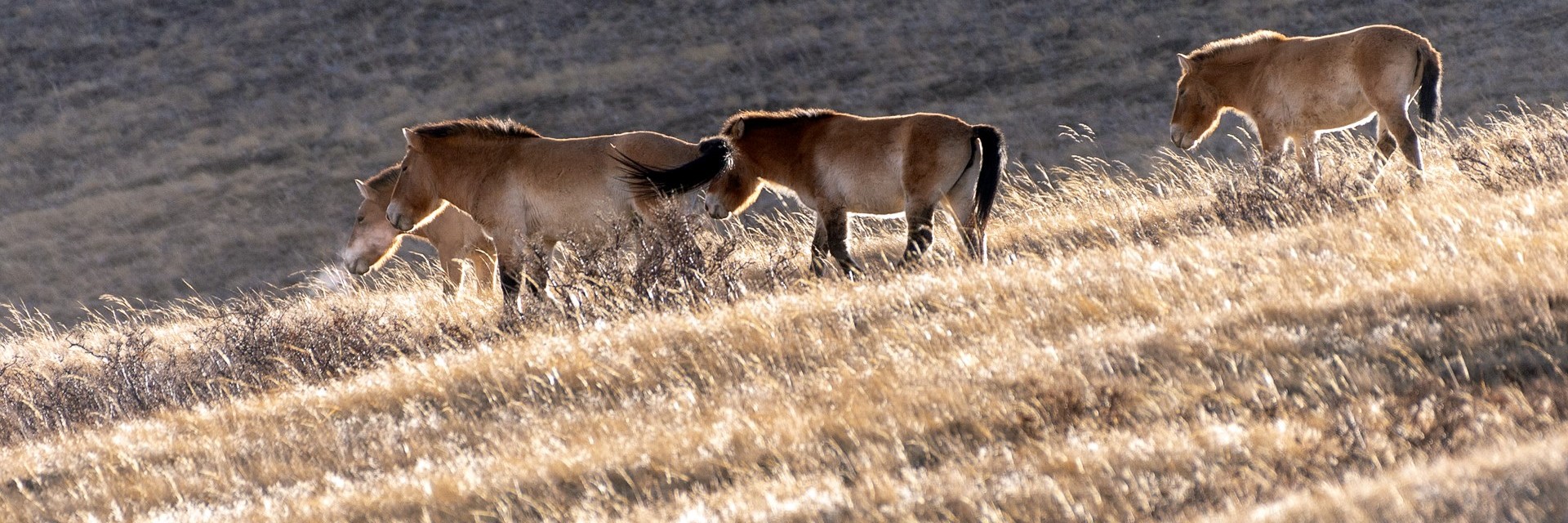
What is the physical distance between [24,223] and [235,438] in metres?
22.8

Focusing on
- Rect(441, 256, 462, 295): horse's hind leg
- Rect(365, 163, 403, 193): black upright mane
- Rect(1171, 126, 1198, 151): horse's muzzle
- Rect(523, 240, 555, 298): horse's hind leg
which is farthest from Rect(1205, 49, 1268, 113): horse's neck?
Rect(365, 163, 403, 193): black upright mane

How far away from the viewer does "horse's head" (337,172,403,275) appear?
481 inches

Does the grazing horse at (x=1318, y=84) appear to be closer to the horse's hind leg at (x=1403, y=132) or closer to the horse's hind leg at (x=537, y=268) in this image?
the horse's hind leg at (x=1403, y=132)

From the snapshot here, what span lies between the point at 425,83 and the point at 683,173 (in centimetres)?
2359

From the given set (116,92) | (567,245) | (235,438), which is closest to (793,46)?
(116,92)

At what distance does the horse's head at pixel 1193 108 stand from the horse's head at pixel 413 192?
5.86 meters

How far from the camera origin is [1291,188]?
8.99m

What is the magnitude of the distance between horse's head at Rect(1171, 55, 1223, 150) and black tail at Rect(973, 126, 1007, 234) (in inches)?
108

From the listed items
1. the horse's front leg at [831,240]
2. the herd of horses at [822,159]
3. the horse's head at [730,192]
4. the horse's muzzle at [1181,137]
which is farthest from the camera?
the horse's muzzle at [1181,137]

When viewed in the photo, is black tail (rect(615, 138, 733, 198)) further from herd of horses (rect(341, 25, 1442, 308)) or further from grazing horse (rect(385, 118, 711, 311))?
grazing horse (rect(385, 118, 711, 311))

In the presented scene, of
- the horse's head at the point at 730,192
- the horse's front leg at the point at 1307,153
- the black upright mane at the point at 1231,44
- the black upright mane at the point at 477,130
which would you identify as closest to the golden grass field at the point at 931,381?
the horse's front leg at the point at 1307,153

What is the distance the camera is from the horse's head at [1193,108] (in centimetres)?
1117

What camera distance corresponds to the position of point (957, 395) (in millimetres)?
5227

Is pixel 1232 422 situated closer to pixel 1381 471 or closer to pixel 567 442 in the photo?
pixel 1381 471
